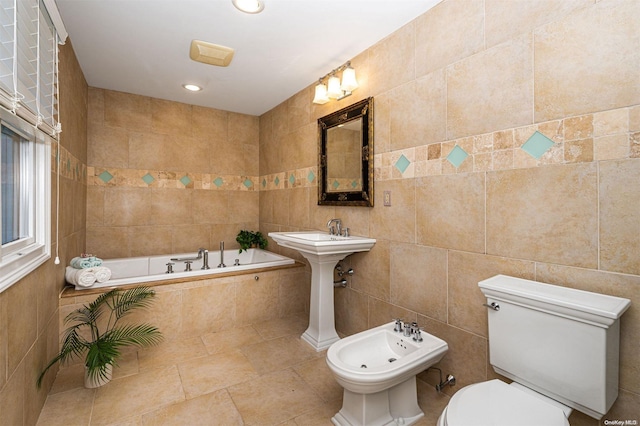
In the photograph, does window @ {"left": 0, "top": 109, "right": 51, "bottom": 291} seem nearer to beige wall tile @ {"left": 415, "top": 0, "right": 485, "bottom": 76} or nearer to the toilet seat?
the toilet seat

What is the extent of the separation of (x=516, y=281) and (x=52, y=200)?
2.66m

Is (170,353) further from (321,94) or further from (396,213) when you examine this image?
(321,94)

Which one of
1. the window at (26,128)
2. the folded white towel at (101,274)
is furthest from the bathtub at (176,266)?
the window at (26,128)

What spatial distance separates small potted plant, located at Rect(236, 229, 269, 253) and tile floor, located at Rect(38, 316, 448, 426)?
1489 mm

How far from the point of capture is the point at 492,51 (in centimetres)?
164

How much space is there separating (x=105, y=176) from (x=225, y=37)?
7.11 feet

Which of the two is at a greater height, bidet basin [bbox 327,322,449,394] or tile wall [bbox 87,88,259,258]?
tile wall [bbox 87,88,259,258]

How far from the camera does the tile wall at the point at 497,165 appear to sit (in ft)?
4.03

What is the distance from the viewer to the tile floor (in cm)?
171

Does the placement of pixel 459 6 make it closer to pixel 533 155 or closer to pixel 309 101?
pixel 533 155

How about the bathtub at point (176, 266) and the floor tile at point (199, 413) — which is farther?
the bathtub at point (176, 266)

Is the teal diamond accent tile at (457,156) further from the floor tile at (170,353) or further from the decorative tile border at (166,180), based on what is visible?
the decorative tile border at (166,180)

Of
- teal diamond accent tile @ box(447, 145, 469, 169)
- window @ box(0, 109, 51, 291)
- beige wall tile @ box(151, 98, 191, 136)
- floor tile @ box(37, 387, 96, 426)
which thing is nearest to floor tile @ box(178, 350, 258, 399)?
floor tile @ box(37, 387, 96, 426)

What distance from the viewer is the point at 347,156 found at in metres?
2.63
